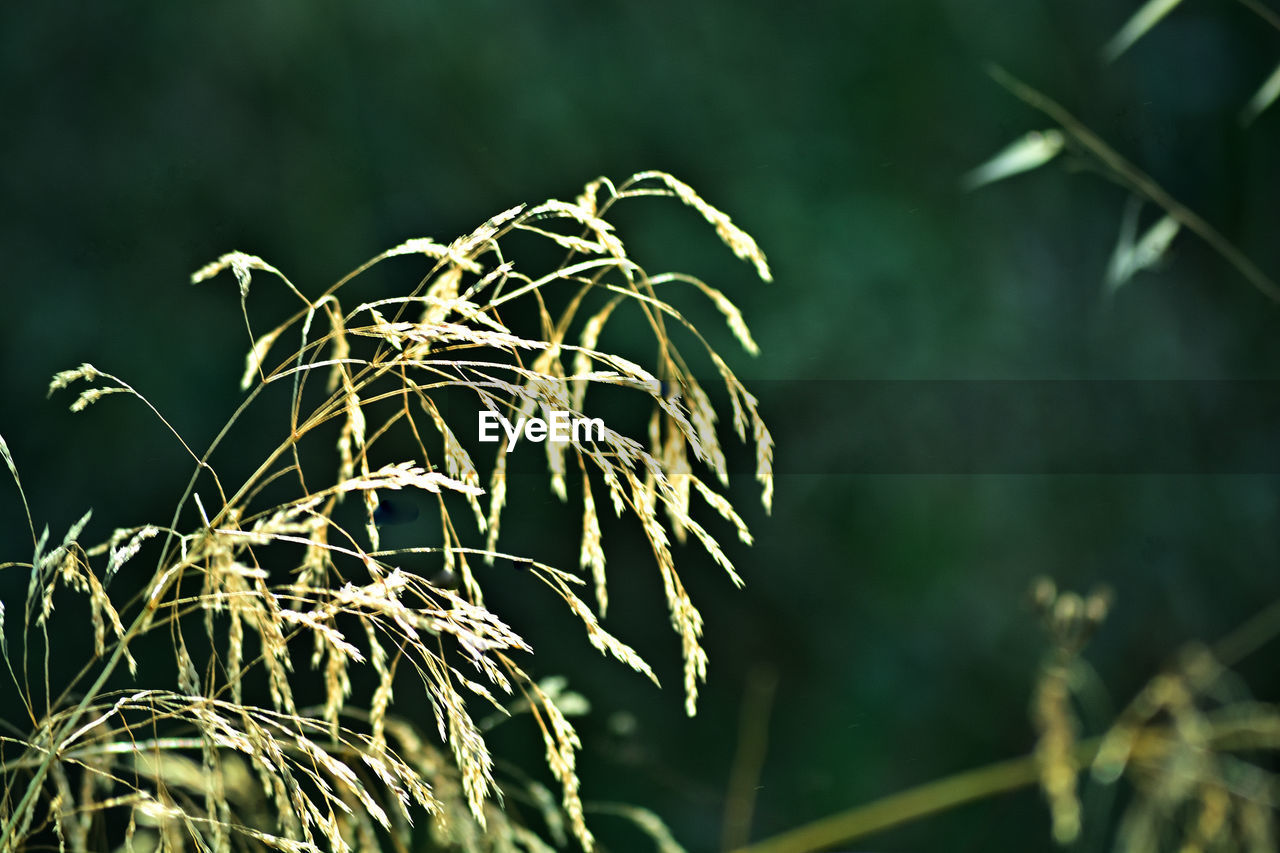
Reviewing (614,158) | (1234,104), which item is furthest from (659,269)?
(1234,104)

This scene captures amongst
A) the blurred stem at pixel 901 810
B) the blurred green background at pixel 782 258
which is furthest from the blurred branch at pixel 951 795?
the blurred green background at pixel 782 258

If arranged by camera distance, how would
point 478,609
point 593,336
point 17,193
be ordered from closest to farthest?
point 478,609
point 593,336
point 17,193

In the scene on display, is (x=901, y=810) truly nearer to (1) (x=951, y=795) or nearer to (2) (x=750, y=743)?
(1) (x=951, y=795)

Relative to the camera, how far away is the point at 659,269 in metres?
1.41

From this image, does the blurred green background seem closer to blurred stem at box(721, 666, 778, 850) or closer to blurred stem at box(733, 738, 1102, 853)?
blurred stem at box(721, 666, 778, 850)

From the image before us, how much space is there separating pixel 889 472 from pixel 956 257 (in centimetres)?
31

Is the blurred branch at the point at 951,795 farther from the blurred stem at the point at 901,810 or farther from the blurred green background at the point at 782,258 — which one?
the blurred green background at the point at 782,258

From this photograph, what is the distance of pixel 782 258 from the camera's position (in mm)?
1467

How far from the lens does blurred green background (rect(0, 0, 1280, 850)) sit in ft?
4.07

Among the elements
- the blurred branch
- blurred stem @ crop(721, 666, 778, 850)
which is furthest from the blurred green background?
the blurred branch

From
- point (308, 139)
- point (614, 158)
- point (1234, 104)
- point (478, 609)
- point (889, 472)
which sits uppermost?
point (1234, 104)

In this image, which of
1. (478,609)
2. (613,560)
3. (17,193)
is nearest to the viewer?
(478,609)

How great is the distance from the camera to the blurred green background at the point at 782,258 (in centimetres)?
124

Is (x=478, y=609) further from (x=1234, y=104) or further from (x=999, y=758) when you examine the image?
(x=1234, y=104)
